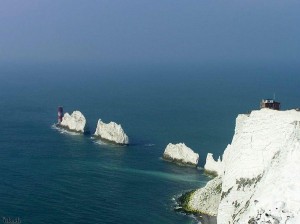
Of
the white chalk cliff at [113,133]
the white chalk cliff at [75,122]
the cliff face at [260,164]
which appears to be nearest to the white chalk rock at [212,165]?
the cliff face at [260,164]

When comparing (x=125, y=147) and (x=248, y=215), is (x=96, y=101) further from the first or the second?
(x=248, y=215)

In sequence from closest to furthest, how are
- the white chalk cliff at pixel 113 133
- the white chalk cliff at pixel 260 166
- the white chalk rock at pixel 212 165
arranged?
the white chalk cliff at pixel 260 166 → the white chalk rock at pixel 212 165 → the white chalk cliff at pixel 113 133

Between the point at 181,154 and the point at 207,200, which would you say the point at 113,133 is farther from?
the point at 207,200

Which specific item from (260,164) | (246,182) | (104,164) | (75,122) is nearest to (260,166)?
(260,164)

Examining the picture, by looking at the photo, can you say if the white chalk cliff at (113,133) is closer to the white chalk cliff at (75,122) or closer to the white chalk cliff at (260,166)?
the white chalk cliff at (75,122)

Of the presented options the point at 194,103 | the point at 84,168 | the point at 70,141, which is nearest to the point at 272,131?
the point at 84,168

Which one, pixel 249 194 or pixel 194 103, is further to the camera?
pixel 194 103

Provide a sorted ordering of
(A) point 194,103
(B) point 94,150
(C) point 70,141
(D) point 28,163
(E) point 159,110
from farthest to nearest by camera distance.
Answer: (A) point 194,103
(E) point 159,110
(C) point 70,141
(B) point 94,150
(D) point 28,163

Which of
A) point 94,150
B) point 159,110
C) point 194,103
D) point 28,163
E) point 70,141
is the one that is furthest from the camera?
point 194,103
